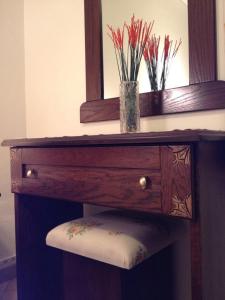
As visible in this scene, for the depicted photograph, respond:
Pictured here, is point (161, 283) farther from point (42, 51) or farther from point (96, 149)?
point (42, 51)

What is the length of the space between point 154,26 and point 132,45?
15cm

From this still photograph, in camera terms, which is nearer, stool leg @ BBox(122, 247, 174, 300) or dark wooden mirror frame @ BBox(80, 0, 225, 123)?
stool leg @ BBox(122, 247, 174, 300)

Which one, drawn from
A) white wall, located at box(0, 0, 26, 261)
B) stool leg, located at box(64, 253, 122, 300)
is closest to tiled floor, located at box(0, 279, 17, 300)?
white wall, located at box(0, 0, 26, 261)

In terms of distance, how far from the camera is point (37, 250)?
1.15 m

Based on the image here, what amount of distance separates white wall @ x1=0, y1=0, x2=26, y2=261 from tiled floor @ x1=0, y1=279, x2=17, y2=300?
14 cm

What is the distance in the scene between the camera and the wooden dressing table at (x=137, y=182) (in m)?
0.65

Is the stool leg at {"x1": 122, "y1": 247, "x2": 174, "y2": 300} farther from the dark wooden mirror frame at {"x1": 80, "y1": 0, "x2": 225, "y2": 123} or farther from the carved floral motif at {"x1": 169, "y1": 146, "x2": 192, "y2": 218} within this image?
the dark wooden mirror frame at {"x1": 80, "y1": 0, "x2": 225, "y2": 123}

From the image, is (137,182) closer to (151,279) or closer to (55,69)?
(151,279)

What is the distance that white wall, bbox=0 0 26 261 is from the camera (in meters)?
1.56

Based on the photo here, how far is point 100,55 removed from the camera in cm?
128

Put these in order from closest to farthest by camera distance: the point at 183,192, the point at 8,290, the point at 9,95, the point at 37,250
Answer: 1. the point at 183,192
2. the point at 37,250
3. the point at 8,290
4. the point at 9,95

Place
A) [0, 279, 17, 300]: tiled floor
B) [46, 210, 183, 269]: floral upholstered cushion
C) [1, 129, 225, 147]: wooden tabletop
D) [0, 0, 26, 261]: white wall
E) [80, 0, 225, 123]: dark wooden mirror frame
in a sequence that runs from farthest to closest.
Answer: [0, 0, 26, 261]: white wall
[0, 279, 17, 300]: tiled floor
[80, 0, 225, 123]: dark wooden mirror frame
[46, 210, 183, 269]: floral upholstered cushion
[1, 129, 225, 147]: wooden tabletop

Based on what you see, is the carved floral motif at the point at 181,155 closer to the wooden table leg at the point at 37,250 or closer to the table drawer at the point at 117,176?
the table drawer at the point at 117,176

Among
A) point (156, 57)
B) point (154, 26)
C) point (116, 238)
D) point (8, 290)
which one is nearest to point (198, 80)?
point (156, 57)
